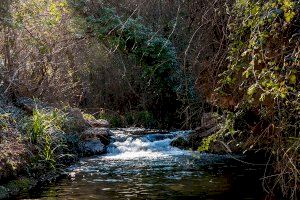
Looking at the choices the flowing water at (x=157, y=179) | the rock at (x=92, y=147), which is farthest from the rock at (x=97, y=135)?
the flowing water at (x=157, y=179)

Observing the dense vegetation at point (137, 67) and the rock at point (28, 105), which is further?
the rock at point (28, 105)

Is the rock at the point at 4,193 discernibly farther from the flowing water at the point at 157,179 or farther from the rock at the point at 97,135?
the rock at the point at 97,135

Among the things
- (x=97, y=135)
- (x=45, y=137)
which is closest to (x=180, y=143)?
(x=97, y=135)

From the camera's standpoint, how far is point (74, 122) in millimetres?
14391

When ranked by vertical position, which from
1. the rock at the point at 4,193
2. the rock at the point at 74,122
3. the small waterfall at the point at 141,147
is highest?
the rock at the point at 74,122

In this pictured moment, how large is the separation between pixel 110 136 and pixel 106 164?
4.38 metres

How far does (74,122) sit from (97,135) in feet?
4.11

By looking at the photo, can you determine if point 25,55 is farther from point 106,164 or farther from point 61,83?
point 106,164

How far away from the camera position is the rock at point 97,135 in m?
14.6

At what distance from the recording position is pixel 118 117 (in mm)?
23672

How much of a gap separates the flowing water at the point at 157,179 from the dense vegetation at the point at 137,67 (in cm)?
71

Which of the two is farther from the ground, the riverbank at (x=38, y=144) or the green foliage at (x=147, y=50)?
the green foliage at (x=147, y=50)

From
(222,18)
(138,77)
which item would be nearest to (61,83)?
(138,77)

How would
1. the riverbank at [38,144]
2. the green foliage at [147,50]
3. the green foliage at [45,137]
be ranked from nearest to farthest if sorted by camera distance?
1. the riverbank at [38,144]
2. the green foliage at [45,137]
3. the green foliage at [147,50]
